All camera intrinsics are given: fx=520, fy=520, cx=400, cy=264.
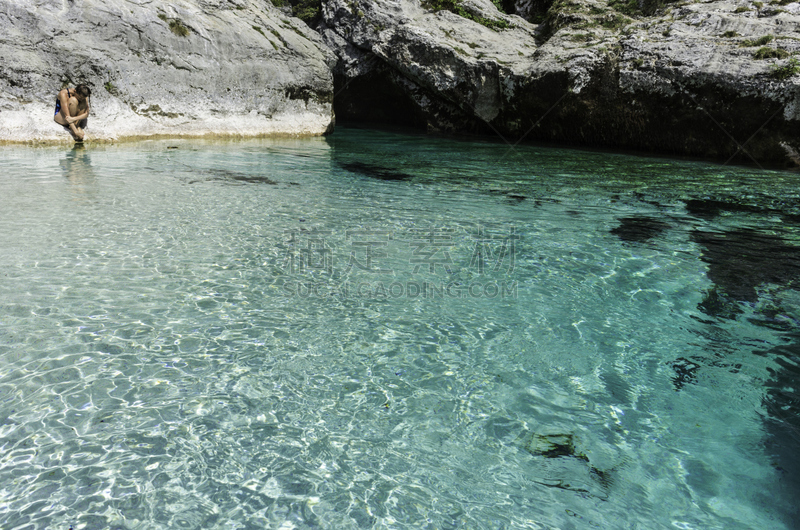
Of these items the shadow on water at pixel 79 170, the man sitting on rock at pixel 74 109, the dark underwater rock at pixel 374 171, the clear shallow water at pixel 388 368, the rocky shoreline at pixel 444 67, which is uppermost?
the rocky shoreline at pixel 444 67

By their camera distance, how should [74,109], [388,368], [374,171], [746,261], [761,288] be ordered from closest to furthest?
[388,368] < [761,288] < [746,261] < [374,171] < [74,109]

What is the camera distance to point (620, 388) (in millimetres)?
3797

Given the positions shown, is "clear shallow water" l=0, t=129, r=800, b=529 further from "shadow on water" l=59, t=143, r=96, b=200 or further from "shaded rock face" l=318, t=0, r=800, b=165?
"shaded rock face" l=318, t=0, r=800, b=165

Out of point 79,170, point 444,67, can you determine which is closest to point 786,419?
point 79,170

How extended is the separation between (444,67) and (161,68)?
383 inches

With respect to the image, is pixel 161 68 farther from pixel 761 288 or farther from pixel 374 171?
pixel 761 288

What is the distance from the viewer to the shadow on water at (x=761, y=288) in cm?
324

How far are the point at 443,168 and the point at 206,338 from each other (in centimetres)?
959

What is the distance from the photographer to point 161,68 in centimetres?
1571

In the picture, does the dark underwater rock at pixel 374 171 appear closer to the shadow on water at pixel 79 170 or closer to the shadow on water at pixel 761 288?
the shadow on water at pixel 761 288

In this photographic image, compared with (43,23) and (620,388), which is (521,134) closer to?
(43,23)

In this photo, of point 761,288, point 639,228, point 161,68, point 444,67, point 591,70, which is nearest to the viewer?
point 761,288

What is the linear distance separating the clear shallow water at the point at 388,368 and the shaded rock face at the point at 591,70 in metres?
8.55

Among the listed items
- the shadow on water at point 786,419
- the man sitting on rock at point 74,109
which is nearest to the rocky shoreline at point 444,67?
the man sitting on rock at point 74,109
